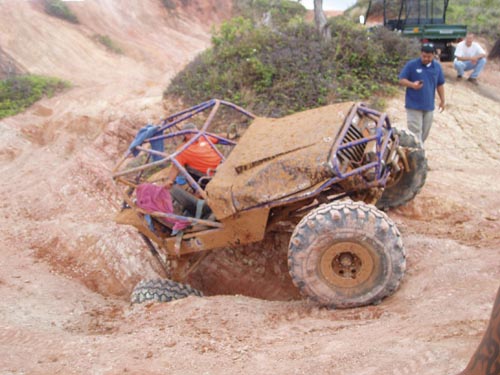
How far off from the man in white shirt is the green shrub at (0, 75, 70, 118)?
34.2 ft

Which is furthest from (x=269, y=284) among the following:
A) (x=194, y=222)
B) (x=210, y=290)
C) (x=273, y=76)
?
(x=273, y=76)

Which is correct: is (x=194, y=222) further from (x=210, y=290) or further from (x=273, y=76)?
(x=273, y=76)

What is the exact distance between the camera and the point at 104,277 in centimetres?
573

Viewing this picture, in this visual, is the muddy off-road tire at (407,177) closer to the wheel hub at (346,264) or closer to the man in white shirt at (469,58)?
the wheel hub at (346,264)

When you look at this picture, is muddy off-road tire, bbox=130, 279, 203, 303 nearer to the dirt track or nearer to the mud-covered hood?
the dirt track

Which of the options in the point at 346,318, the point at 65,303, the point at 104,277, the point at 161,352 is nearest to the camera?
the point at 161,352

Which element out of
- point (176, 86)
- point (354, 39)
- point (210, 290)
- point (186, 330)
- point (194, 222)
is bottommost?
point (210, 290)

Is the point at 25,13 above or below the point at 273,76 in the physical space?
above

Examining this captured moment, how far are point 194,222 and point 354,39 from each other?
7304 mm

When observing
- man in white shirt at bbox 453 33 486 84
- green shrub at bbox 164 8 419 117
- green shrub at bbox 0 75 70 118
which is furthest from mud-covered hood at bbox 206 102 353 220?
green shrub at bbox 0 75 70 118

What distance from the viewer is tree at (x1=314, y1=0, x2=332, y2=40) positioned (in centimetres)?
1034

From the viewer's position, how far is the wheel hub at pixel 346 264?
3.78m

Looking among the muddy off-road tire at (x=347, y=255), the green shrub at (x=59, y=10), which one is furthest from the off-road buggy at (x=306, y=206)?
the green shrub at (x=59, y=10)

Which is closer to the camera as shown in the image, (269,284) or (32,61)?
(269,284)
